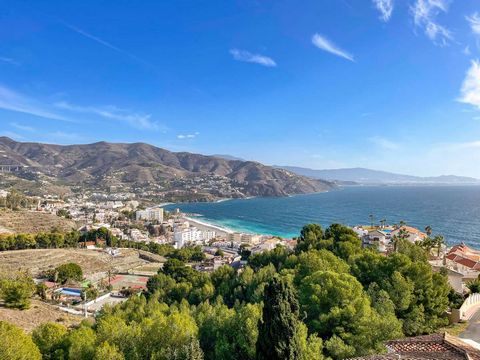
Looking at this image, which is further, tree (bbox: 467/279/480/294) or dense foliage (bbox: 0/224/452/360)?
tree (bbox: 467/279/480/294)

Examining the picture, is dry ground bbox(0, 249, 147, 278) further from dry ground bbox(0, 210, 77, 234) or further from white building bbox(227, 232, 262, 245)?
white building bbox(227, 232, 262, 245)

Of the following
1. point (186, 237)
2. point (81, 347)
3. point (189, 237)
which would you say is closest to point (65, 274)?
point (81, 347)

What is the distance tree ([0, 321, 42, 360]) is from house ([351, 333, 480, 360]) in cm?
1125

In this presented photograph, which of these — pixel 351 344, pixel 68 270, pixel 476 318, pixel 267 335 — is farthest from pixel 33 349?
pixel 68 270

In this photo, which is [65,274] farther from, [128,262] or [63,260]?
[128,262]

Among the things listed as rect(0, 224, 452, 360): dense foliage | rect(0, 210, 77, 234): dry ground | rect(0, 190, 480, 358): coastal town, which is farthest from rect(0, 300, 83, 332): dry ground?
rect(0, 210, 77, 234): dry ground

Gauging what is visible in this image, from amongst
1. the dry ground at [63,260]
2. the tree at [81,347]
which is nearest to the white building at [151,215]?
the dry ground at [63,260]

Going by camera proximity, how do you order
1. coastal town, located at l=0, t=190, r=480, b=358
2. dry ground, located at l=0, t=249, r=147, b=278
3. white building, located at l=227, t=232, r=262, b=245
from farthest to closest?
white building, located at l=227, t=232, r=262, b=245 < dry ground, located at l=0, t=249, r=147, b=278 < coastal town, located at l=0, t=190, r=480, b=358

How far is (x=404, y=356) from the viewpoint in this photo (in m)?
9.18

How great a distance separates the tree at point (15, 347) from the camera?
11930 mm

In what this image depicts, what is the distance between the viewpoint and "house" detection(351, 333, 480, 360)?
9062 mm

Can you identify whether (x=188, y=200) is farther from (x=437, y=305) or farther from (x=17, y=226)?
(x=437, y=305)

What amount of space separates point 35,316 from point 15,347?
16919 millimetres

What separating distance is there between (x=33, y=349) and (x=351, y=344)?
38.2 ft
